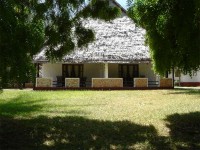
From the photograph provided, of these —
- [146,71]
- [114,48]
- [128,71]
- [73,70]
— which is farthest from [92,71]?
[146,71]

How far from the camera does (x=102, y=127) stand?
13.5m

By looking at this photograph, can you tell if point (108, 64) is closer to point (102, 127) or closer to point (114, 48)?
point (114, 48)

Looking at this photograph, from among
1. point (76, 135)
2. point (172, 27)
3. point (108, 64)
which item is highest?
point (172, 27)

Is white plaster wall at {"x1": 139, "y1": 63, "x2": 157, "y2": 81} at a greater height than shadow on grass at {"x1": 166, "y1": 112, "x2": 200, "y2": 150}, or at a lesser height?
greater

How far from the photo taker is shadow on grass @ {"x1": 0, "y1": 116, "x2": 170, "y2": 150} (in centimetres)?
1145

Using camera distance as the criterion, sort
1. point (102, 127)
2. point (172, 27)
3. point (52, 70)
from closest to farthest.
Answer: point (172, 27)
point (102, 127)
point (52, 70)

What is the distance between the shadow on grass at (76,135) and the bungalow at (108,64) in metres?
18.0

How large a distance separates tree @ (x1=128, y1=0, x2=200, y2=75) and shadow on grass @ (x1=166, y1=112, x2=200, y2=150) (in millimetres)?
1766

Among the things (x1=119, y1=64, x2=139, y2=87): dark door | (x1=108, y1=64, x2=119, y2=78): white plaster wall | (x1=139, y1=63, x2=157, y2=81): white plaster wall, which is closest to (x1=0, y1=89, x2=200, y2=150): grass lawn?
(x1=119, y1=64, x2=139, y2=87): dark door

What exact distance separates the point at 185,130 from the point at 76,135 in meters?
3.27

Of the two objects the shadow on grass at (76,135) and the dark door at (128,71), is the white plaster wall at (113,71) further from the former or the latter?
the shadow on grass at (76,135)

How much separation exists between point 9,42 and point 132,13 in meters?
4.30

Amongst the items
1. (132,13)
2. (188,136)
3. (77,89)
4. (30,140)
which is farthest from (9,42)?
(77,89)

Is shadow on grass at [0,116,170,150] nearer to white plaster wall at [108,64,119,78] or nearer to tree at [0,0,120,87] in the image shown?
tree at [0,0,120,87]
